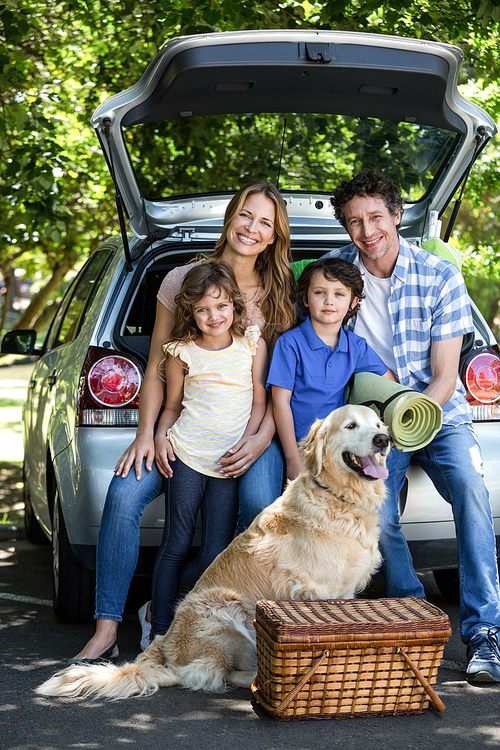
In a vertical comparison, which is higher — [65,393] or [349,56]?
[349,56]

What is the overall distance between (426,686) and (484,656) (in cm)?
47

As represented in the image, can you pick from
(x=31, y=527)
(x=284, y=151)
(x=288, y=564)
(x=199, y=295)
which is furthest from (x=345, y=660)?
(x=31, y=527)

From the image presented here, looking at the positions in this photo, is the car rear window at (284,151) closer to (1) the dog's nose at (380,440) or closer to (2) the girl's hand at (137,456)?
(2) the girl's hand at (137,456)

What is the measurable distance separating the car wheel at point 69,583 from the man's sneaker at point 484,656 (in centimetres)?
185

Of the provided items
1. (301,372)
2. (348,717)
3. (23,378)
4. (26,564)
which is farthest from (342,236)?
(23,378)

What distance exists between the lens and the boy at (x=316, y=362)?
3643 mm

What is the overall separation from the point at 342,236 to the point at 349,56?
1305mm

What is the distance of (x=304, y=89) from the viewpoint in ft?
12.7

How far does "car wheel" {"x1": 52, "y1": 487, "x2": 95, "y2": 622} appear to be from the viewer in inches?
158

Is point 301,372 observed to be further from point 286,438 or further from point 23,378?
point 23,378

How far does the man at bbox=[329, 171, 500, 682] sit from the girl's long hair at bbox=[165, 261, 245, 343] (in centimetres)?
61

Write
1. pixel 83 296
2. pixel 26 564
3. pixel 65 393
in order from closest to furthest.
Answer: pixel 65 393 → pixel 83 296 → pixel 26 564

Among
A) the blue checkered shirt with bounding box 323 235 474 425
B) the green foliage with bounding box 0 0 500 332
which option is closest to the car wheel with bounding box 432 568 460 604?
the blue checkered shirt with bounding box 323 235 474 425

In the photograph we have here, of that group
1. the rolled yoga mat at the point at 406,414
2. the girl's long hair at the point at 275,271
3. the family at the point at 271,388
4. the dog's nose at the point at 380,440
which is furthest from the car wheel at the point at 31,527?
the dog's nose at the point at 380,440
